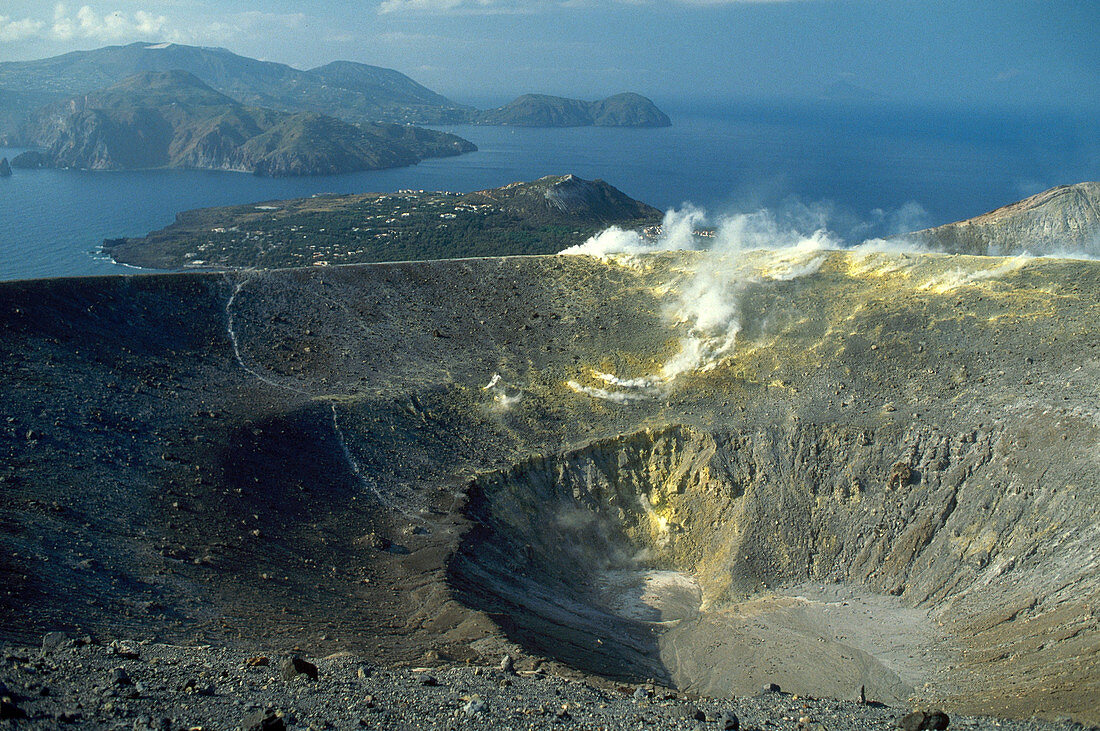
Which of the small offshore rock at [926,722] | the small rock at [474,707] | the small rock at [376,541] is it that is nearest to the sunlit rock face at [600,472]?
the small rock at [376,541]

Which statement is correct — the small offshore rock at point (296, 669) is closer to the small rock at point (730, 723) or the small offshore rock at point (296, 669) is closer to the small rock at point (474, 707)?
the small rock at point (474, 707)

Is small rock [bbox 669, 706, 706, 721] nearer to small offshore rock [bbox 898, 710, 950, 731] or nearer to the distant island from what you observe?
small offshore rock [bbox 898, 710, 950, 731]

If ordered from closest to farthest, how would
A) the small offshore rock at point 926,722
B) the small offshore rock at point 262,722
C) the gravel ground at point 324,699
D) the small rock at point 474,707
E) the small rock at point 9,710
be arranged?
the small rock at point 9,710 → the small offshore rock at point 262,722 → the gravel ground at point 324,699 → the small rock at point 474,707 → the small offshore rock at point 926,722

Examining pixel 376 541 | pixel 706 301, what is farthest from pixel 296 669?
pixel 706 301

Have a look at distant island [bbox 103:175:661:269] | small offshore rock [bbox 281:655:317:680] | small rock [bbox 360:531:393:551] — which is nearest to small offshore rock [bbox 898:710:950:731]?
small offshore rock [bbox 281:655:317:680]

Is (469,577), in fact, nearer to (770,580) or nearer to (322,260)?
(770,580)

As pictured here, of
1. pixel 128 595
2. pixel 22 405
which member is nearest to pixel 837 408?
pixel 128 595
